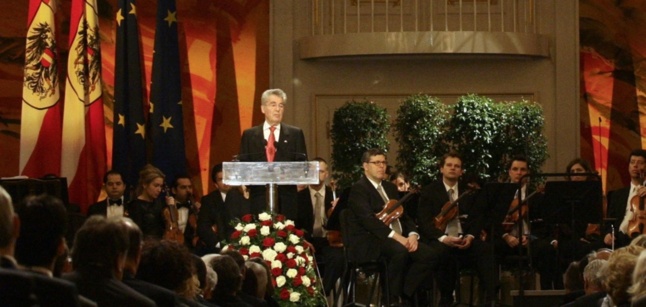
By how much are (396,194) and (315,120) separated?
3835 millimetres

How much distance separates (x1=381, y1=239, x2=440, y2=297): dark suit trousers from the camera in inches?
373

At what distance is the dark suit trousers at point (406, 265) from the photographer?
31.1 feet

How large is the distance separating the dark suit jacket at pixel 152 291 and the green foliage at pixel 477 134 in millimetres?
8232

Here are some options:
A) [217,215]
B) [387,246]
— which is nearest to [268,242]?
[387,246]

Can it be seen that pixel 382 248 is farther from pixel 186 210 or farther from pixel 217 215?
pixel 186 210

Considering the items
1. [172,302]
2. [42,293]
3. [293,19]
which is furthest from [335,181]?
[42,293]

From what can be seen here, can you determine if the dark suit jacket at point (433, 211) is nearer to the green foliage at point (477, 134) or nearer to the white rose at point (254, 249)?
the white rose at point (254, 249)

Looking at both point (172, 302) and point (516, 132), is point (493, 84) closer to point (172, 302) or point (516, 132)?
point (516, 132)

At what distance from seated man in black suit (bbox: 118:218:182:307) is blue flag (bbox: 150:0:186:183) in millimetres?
7202

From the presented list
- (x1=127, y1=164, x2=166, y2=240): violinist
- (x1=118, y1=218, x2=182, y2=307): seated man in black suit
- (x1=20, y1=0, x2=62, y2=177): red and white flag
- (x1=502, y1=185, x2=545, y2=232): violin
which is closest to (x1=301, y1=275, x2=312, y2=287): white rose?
(x1=127, y1=164, x2=166, y2=240): violinist

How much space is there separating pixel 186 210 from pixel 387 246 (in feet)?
6.47

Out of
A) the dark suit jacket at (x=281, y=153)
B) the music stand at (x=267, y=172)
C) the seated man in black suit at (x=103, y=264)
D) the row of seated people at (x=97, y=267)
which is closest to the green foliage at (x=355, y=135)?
the dark suit jacket at (x=281, y=153)

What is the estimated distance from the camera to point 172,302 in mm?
4137

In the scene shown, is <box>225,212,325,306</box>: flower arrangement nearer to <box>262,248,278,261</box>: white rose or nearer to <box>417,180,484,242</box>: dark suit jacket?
<box>262,248,278,261</box>: white rose
